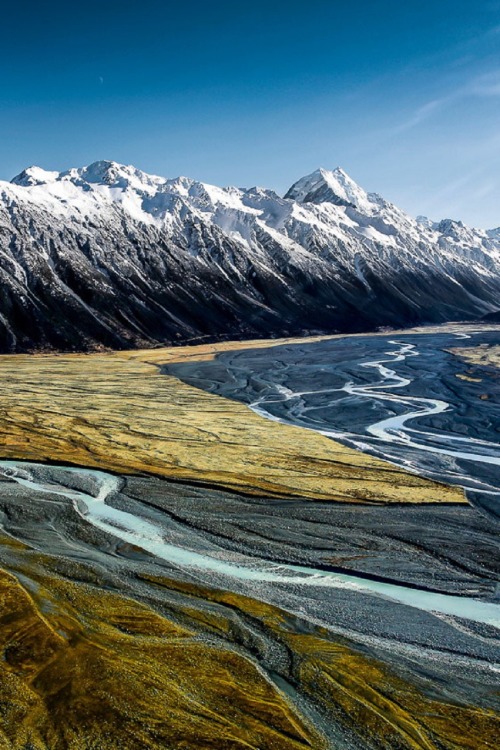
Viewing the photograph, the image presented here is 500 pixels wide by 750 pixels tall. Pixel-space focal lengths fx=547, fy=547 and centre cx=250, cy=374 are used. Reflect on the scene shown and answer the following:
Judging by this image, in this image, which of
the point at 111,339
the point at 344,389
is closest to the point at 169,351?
the point at 111,339

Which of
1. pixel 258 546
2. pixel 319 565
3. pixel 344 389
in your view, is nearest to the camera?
pixel 319 565

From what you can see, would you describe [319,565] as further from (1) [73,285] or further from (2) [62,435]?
(1) [73,285]

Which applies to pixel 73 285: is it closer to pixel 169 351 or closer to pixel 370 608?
pixel 169 351

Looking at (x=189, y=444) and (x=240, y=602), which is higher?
(x=189, y=444)

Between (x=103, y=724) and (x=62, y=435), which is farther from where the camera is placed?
(x=62, y=435)

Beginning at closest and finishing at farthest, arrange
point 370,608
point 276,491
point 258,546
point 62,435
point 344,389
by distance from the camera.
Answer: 1. point 370,608
2. point 258,546
3. point 276,491
4. point 62,435
5. point 344,389

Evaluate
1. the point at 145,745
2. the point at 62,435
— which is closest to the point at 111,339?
the point at 62,435

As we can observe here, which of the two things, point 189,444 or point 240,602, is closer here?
point 240,602

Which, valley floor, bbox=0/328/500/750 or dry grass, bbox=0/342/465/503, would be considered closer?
valley floor, bbox=0/328/500/750

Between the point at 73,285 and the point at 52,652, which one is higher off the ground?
the point at 73,285

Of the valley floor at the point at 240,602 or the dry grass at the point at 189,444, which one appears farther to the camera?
the dry grass at the point at 189,444
